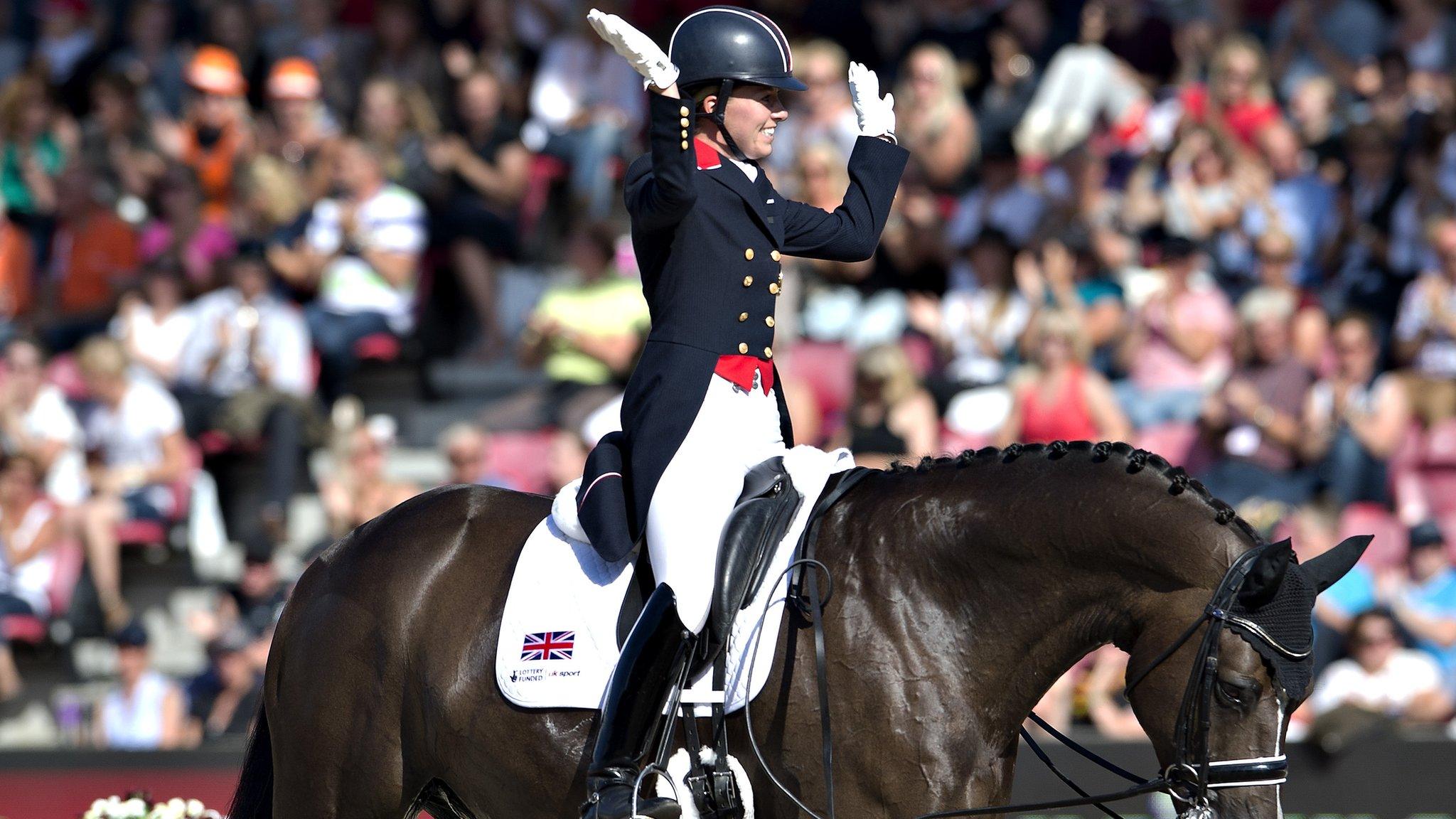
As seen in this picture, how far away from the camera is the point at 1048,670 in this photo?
14.9ft

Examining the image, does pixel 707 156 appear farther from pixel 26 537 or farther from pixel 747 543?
pixel 26 537

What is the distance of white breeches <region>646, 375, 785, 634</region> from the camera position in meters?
4.69

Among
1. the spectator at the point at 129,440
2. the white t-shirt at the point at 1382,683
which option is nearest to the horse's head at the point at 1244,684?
the white t-shirt at the point at 1382,683

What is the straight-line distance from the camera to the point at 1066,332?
9969 mm

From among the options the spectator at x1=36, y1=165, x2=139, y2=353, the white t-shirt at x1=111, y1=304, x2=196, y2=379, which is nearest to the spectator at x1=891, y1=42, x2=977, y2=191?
the white t-shirt at x1=111, y1=304, x2=196, y2=379

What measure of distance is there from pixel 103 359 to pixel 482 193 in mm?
2749

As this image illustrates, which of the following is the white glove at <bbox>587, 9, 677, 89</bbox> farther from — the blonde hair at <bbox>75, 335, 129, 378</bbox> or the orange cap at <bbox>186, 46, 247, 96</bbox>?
the orange cap at <bbox>186, 46, 247, 96</bbox>

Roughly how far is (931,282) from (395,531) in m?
6.47

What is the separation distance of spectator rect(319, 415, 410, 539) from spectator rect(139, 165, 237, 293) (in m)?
2.31

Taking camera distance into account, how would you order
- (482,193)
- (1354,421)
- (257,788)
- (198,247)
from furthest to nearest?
1. (198,247)
2. (482,193)
3. (1354,421)
4. (257,788)

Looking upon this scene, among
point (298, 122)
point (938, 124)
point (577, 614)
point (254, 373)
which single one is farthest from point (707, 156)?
point (298, 122)

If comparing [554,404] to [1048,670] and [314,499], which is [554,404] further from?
[1048,670]

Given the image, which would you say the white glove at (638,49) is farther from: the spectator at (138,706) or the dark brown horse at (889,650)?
the spectator at (138,706)

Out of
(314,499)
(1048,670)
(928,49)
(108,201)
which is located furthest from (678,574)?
(108,201)
